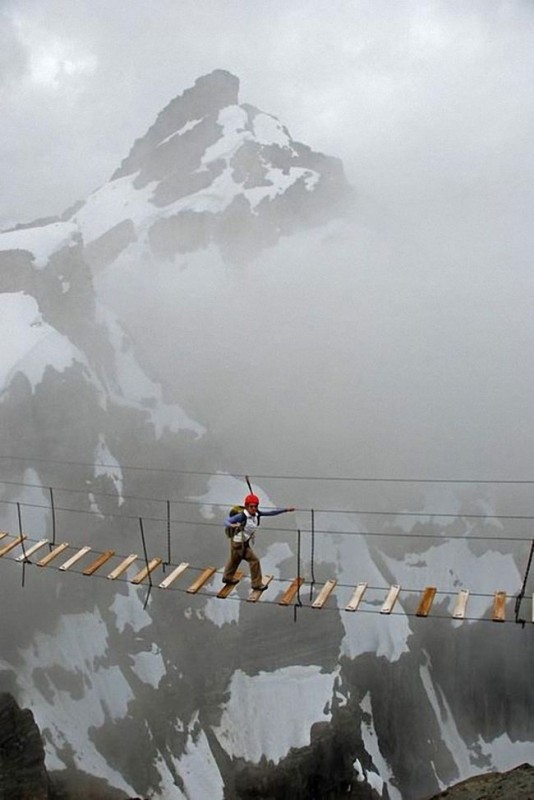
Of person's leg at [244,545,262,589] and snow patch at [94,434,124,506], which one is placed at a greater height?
snow patch at [94,434,124,506]

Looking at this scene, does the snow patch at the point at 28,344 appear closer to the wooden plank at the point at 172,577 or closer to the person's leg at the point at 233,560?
the wooden plank at the point at 172,577

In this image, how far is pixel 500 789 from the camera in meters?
27.6

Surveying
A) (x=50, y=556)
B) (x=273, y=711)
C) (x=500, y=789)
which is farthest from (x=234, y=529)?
→ (x=273, y=711)

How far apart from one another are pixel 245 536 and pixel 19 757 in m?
28.9

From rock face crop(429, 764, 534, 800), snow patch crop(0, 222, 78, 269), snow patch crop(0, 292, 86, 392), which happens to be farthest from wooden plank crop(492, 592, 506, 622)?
snow patch crop(0, 222, 78, 269)

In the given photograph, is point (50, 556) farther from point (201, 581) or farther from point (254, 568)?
point (254, 568)

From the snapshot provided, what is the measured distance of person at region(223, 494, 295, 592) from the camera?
1925 cm

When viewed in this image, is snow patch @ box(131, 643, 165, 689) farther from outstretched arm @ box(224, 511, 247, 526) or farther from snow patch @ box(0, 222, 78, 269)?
snow patch @ box(0, 222, 78, 269)

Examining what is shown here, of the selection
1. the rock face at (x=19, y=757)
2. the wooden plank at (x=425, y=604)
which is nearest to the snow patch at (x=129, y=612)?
the rock face at (x=19, y=757)

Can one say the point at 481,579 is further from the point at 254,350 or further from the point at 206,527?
the point at 254,350

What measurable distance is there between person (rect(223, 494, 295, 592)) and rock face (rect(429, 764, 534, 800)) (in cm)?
1503

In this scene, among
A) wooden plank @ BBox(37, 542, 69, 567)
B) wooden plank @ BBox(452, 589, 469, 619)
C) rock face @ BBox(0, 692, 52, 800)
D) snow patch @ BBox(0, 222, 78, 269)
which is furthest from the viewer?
snow patch @ BBox(0, 222, 78, 269)

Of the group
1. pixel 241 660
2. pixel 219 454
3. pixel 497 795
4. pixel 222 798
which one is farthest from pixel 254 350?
pixel 497 795

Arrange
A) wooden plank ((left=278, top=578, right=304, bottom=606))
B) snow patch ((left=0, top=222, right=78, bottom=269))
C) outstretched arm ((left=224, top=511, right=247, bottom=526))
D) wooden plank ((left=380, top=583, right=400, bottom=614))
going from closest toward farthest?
wooden plank ((left=380, top=583, right=400, bottom=614))
wooden plank ((left=278, top=578, right=304, bottom=606))
outstretched arm ((left=224, top=511, right=247, bottom=526))
snow patch ((left=0, top=222, right=78, bottom=269))
